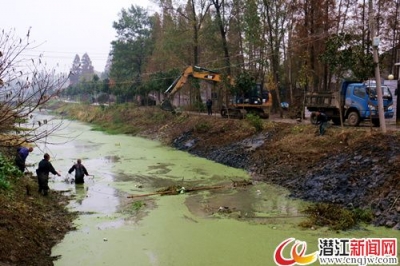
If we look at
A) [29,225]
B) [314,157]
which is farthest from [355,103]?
[29,225]

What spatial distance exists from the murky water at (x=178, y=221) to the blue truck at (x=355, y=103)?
4.84 meters

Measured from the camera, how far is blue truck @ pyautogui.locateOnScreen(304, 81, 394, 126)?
14.5m

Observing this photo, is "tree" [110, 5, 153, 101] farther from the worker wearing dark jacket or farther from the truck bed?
the worker wearing dark jacket

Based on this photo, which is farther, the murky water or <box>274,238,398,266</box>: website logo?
the murky water

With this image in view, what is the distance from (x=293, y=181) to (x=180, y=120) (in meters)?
14.2

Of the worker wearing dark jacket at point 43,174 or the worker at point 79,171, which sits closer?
the worker wearing dark jacket at point 43,174

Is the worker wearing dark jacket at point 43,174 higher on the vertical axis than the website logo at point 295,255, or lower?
higher

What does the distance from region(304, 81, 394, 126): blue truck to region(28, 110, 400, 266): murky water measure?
484 cm

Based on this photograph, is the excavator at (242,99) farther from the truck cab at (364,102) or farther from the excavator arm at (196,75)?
the truck cab at (364,102)

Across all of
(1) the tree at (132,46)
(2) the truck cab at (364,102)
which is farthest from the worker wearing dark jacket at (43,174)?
(1) the tree at (132,46)

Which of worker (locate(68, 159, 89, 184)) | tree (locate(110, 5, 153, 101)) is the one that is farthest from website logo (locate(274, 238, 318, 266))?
tree (locate(110, 5, 153, 101))

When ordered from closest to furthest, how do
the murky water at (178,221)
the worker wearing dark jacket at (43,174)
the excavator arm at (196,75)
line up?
1. the murky water at (178,221)
2. the worker wearing dark jacket at (43,174)
3. the excavator arm at (196,75)

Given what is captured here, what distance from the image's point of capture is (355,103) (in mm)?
15016

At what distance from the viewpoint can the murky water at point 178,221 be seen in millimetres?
7051
